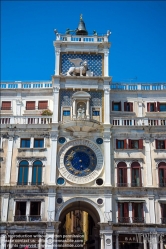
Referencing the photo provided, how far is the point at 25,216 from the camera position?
114ft

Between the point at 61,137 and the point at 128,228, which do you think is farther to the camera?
the point at 61,137

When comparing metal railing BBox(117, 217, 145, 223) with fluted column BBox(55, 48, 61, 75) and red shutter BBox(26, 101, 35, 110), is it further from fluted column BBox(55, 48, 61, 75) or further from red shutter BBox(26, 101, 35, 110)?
fluted column BBox(55, 48, 61, 75)

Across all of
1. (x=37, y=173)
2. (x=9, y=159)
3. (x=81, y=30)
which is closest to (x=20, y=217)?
(x=37, y=173)

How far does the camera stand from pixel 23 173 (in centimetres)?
3669

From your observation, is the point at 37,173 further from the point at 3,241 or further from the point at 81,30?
the point at 81,30

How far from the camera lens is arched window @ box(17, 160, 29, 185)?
119 feet

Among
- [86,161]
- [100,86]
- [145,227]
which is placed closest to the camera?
[145,227]

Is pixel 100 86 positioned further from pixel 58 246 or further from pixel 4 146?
pixel 58 246

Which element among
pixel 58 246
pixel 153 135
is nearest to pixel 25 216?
Result: pixel 58 246

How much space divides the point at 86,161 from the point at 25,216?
29.4 ft

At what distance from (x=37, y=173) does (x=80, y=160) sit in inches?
199

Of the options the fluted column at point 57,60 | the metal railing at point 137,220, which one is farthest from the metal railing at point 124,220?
the fluted column at point 57,60

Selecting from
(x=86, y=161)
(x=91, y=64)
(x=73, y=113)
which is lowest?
(x=86, y=161)

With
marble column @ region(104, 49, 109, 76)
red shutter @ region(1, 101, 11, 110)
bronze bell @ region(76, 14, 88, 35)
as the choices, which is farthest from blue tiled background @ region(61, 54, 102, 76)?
red shutter @ region(1, 101, 11, 110)
